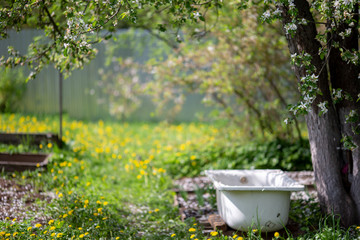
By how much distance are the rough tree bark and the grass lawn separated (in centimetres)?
21

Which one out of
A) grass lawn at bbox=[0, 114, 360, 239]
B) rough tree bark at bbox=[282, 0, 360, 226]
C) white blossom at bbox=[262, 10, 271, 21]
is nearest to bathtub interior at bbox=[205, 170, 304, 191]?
grass lawn at bbox=[0, 114, 360, 239]

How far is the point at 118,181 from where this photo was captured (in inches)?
222

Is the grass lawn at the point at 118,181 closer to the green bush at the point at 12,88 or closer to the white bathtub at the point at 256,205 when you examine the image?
the white bathtub at the point at 256,205

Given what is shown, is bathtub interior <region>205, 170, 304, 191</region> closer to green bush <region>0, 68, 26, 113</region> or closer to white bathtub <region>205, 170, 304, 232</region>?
white bathtub <region>205, 170, 304, 232</region>

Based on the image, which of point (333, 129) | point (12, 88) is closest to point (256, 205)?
point (333, 129)

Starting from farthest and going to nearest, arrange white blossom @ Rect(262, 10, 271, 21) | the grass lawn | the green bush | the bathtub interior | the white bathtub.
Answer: the green bush
the bathtub interior
the grass lawn
the white bathtub
white blossom @ Rect(262, 10, 271, 21)

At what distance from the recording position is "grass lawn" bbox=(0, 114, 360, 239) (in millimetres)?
3498

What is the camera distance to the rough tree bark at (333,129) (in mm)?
3439

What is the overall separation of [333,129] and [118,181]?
10.2ft

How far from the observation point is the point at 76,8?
3414 millimetres

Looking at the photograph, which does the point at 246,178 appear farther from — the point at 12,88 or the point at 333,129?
the point at 12,88

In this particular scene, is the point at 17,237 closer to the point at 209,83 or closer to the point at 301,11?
the point at 301,11

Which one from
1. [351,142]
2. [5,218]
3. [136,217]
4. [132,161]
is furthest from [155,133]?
[351,142]

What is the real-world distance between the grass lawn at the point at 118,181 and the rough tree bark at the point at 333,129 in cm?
21
